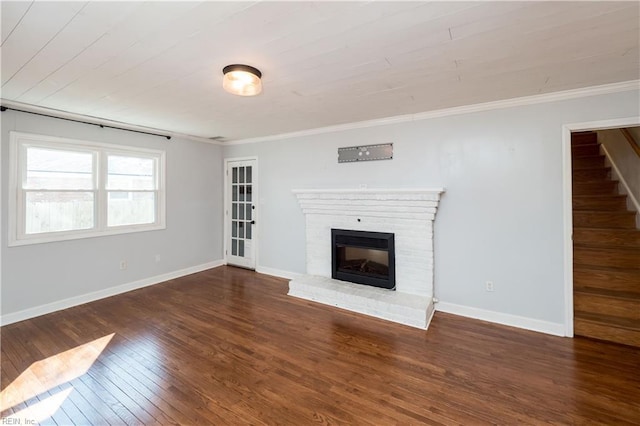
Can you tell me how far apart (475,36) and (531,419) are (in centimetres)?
249

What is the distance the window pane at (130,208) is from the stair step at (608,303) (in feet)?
18.8

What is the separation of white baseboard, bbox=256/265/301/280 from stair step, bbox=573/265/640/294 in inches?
143

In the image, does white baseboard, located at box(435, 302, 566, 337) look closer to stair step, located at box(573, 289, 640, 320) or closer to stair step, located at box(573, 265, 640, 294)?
stair step, located at box(573, 289, 640, 320)

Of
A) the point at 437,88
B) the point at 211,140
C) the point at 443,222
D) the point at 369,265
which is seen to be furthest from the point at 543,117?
the point at 211,140

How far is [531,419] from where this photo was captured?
1787mm

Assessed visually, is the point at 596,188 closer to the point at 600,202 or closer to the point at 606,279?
the point at 600,202

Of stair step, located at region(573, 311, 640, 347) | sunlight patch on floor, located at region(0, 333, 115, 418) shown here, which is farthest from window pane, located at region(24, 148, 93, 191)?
stair step, located at region(573, 311, 640, 347)

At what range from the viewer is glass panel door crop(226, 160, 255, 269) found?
207 inches

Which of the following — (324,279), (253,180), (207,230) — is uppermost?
(253,180)

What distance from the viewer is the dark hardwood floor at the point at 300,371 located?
1.86 m

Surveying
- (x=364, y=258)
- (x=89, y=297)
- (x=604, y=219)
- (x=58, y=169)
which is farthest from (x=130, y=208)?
(x=604, y=219)

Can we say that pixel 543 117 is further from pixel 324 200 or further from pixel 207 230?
pixel 207 230

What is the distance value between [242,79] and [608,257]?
167 inches

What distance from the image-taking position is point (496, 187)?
10.2ft
